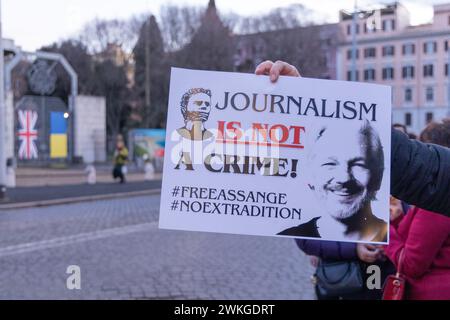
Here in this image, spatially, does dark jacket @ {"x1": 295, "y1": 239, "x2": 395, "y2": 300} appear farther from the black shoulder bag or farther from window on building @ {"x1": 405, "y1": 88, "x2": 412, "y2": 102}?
window on building @ {"x1": 405, "y1": 88, "x2": 412, "y2": 102}

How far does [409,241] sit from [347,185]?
789mm

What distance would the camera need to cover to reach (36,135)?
84.0ft

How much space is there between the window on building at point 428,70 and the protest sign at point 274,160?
386 inches

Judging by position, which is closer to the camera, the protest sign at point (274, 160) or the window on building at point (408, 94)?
the protest sign at point (274, 160)

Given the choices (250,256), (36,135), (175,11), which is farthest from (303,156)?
(36,135)

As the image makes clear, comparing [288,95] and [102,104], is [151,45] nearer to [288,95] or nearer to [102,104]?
[102,104]

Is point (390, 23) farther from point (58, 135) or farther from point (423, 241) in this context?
point (58, 135)

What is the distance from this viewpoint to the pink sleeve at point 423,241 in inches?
80.8

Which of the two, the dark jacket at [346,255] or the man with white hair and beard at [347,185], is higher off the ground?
the man with white hair and beard at [347,185]

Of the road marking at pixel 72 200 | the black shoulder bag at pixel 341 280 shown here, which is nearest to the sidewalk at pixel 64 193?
the road marking at pixel 72 200

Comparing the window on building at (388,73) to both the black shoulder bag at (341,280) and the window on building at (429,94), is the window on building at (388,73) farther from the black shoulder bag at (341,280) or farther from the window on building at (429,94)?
the black shoulder bag at (341,280)

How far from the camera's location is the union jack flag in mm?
24828

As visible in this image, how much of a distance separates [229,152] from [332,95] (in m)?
0.31

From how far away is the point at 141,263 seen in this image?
6.50 metres
